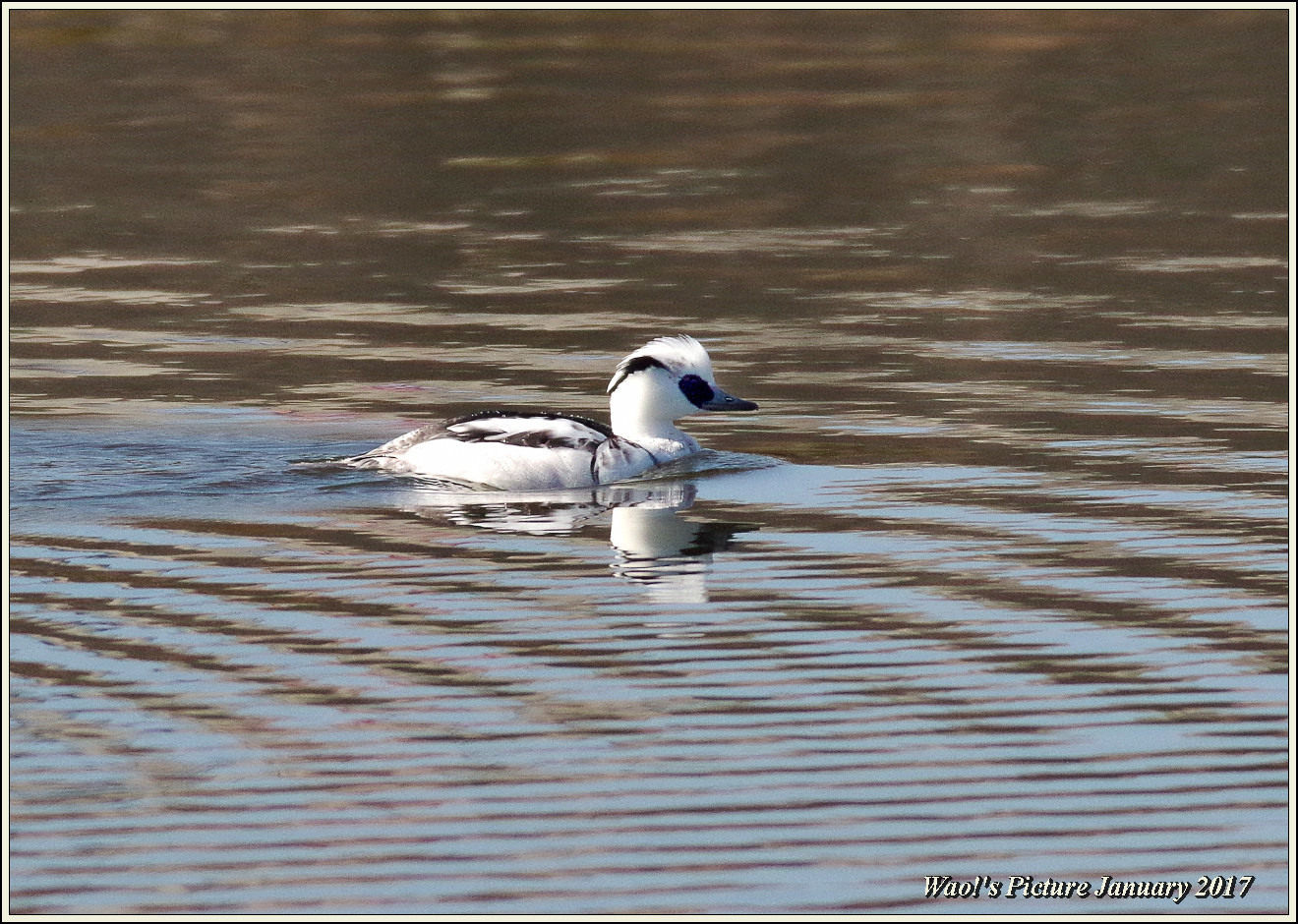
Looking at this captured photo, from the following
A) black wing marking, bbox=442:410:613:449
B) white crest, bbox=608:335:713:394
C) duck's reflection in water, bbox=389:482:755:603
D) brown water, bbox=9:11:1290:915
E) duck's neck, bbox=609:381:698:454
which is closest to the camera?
brown water, bbox=9:11:1290:915

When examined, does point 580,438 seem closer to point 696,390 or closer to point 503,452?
point 503,452

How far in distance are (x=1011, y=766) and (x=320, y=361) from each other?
8115mm

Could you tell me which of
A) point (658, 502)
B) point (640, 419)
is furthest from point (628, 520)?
point (640, 419)

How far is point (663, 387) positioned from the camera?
40.1ft

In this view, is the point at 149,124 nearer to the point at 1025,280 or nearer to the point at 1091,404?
the point at 1025,280

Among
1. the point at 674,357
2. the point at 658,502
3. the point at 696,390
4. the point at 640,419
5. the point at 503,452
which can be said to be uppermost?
the point at 674,357

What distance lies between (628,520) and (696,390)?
4.99 feet

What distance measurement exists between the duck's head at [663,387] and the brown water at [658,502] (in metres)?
0.44

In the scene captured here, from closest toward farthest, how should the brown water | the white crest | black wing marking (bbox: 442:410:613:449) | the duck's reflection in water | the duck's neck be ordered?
the brown water
the duck's reflection in water
black wing marking (bbox: 442:410:613:449)
the white crest
the duck's neck

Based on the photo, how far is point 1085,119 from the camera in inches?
867

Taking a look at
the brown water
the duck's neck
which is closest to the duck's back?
the brown water

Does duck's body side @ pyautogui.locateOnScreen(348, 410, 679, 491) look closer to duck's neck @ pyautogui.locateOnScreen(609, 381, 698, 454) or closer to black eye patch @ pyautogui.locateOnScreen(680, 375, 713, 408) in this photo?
duck's neck @ pyautogui.locateOnScreen(609, 381, 698, 454)

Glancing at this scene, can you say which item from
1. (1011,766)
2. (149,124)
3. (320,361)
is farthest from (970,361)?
(149,124)

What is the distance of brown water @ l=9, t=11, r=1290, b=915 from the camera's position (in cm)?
648
